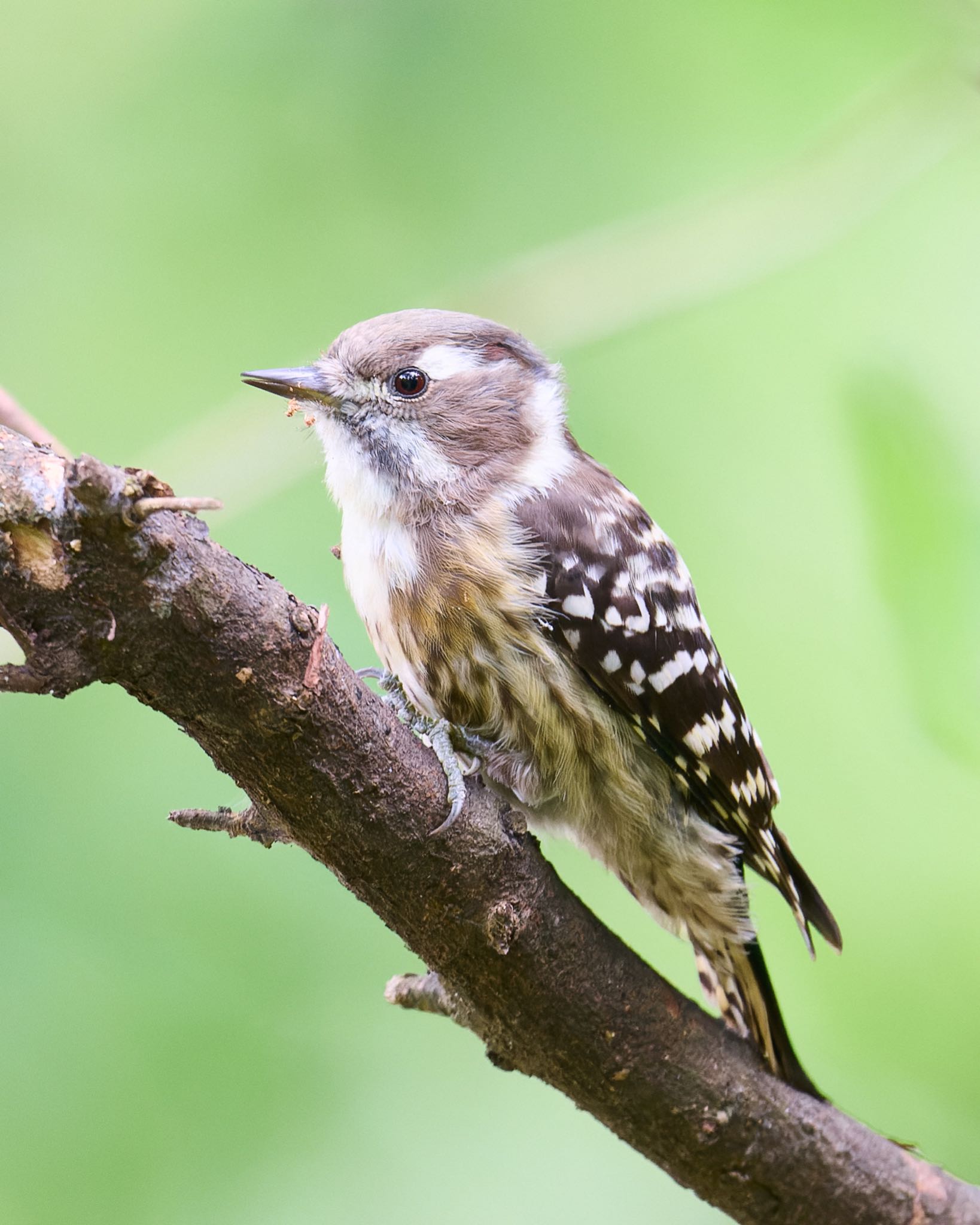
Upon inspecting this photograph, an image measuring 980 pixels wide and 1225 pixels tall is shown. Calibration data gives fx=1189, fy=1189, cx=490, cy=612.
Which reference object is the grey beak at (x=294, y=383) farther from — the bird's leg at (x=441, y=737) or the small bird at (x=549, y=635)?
the bird's leg at (x=441, y=737)

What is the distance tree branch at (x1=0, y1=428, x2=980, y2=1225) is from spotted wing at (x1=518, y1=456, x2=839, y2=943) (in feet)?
1.06

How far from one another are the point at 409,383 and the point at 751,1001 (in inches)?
48.1

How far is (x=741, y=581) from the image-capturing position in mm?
2959

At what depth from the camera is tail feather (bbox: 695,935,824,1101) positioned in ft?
6.35

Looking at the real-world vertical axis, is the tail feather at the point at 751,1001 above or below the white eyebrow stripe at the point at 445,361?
below

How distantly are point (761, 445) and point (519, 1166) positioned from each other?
1860mm

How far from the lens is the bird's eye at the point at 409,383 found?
2104 millimetres

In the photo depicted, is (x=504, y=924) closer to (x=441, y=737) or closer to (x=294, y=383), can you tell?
(x=441, y=737)

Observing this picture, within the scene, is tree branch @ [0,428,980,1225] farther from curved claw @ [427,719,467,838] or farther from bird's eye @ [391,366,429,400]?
bird's eye @ [391,366,429,400]

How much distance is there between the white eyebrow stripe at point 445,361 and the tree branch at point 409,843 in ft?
2.94

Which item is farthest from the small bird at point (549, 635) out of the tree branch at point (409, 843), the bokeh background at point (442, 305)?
the bokeh background at point (442, 305)

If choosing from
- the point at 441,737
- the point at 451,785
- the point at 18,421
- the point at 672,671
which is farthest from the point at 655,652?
the point at 18,421

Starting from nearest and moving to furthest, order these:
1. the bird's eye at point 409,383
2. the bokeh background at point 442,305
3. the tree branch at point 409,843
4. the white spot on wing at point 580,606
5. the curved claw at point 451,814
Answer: the tree branch at point 409,843, the curved claw at point 451,814, the white spot on wing at point 580,606, the bird's eye at point 409,383, the bokeh background at point 442,305

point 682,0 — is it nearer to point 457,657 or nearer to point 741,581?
point 741,581
